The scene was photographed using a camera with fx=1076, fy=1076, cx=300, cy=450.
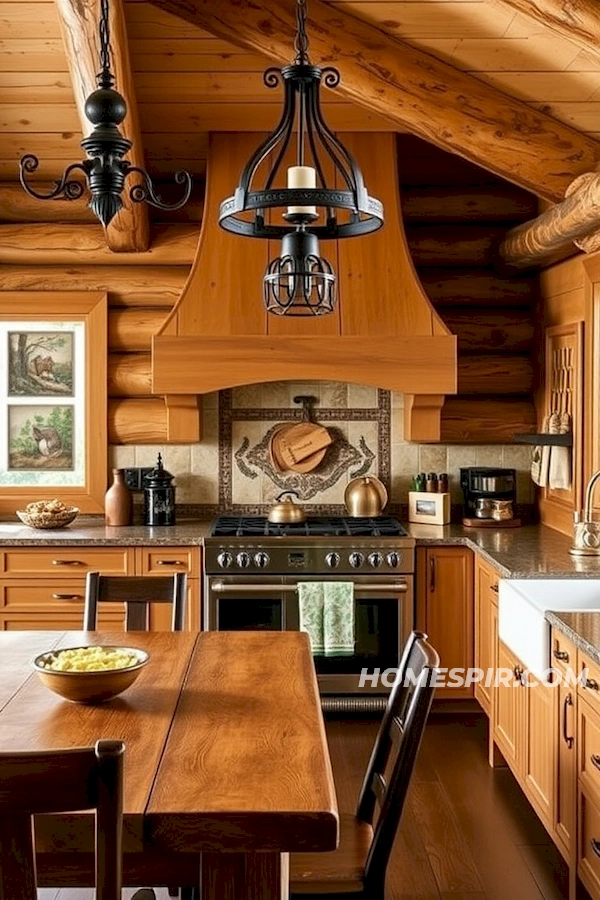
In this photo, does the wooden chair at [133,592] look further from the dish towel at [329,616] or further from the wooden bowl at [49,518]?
the wooden bowl at [49,518]

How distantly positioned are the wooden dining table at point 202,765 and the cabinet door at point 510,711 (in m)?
1.25

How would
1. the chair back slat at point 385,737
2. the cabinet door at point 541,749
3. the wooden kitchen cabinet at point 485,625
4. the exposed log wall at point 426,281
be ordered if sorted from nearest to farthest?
the chair back slat at point 385,737, the cabinet door at point 541,749, the wooden kitchen cabinet at point 485,625, the exposed log wall at point 426,281

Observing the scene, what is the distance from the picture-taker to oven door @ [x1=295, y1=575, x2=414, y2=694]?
5.45 meters

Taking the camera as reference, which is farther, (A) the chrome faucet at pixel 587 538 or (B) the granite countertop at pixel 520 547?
(A) the chrome faucet at pixel 587 538

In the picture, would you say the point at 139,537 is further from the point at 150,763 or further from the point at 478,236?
the point at 150,763

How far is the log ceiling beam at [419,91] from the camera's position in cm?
457

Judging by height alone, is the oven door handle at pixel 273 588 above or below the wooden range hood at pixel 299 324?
below

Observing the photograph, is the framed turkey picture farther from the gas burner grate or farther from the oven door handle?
the oven door handle

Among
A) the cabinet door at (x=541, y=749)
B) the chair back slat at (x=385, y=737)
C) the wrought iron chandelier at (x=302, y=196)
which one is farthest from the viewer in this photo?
the cabinet door at (x=541, y=749)

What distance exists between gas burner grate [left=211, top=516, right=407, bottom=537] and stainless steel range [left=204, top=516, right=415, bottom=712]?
0.03 metres

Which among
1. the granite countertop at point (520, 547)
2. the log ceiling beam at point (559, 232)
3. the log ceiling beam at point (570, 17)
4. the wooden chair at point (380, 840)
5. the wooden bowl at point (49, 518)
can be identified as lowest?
the wooden chair at point (380, 840)

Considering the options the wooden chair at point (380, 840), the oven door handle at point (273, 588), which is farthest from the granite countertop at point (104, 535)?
the wooden chair at point (380, 840)

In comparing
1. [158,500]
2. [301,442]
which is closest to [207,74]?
[301,442]

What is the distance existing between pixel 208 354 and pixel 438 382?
3.97 feet
